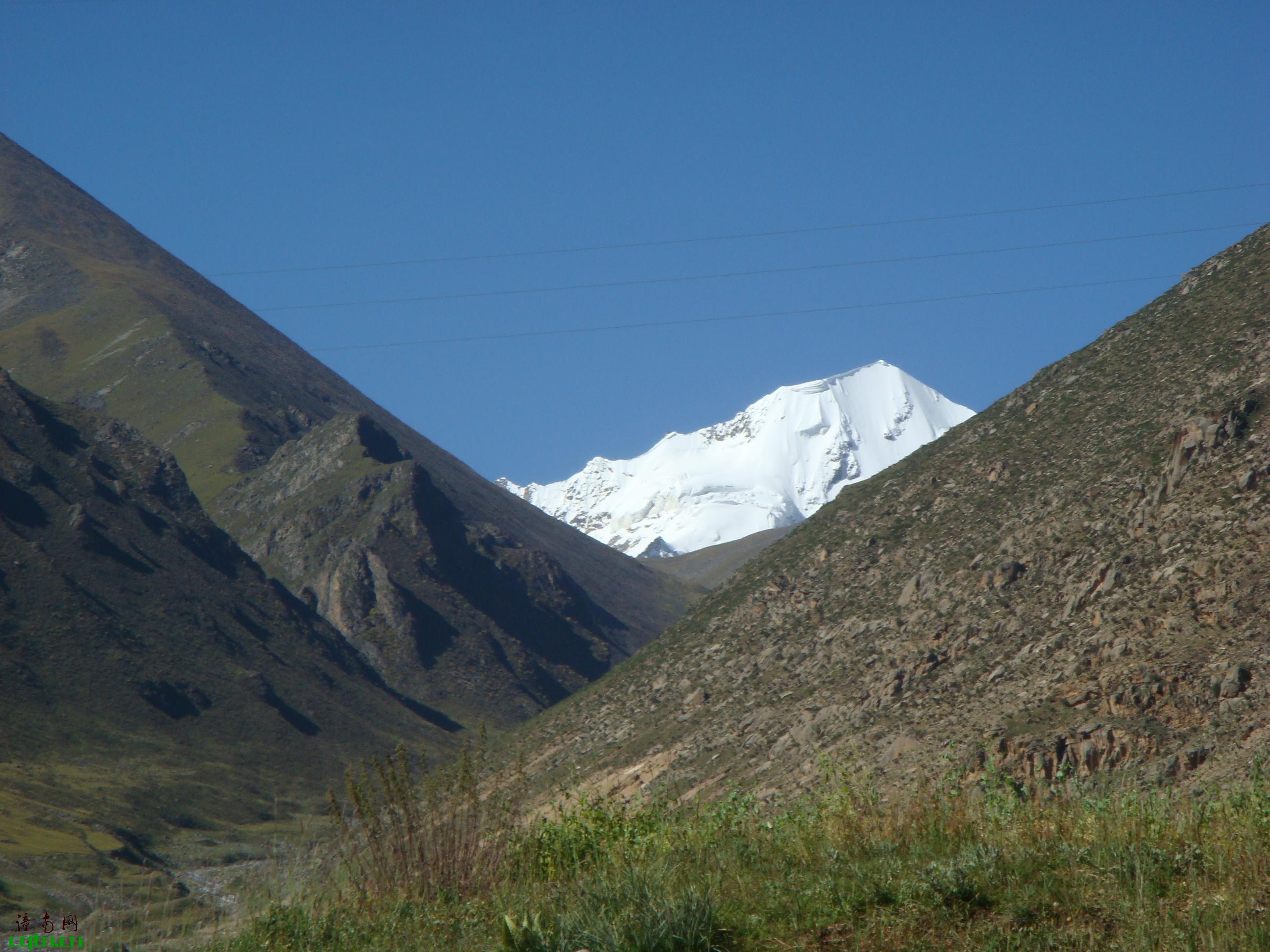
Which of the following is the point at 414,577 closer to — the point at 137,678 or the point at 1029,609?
the point at 137,678

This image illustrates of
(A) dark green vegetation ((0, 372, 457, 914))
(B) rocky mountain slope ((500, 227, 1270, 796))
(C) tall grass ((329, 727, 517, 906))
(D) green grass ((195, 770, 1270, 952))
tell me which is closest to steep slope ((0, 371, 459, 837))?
(A) dark green vegetation ((0, 372, 457, 914))

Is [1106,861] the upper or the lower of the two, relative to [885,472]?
lower

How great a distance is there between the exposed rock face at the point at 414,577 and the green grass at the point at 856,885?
79.6 m

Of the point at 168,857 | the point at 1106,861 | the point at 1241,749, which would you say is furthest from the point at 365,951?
the point at 168,857

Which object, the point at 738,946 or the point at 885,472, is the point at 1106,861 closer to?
the point at 738,946

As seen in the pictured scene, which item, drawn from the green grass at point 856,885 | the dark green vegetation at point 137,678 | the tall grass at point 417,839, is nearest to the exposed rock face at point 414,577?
the dark green vegetation at point 137,678

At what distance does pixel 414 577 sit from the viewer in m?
103

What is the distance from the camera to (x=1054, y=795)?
938 cm

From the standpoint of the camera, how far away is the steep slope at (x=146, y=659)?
55312 millimetres

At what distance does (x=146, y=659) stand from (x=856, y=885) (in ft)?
219

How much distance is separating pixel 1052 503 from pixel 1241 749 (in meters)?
13.2

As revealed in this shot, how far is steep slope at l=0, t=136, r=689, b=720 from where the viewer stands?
114 metres
